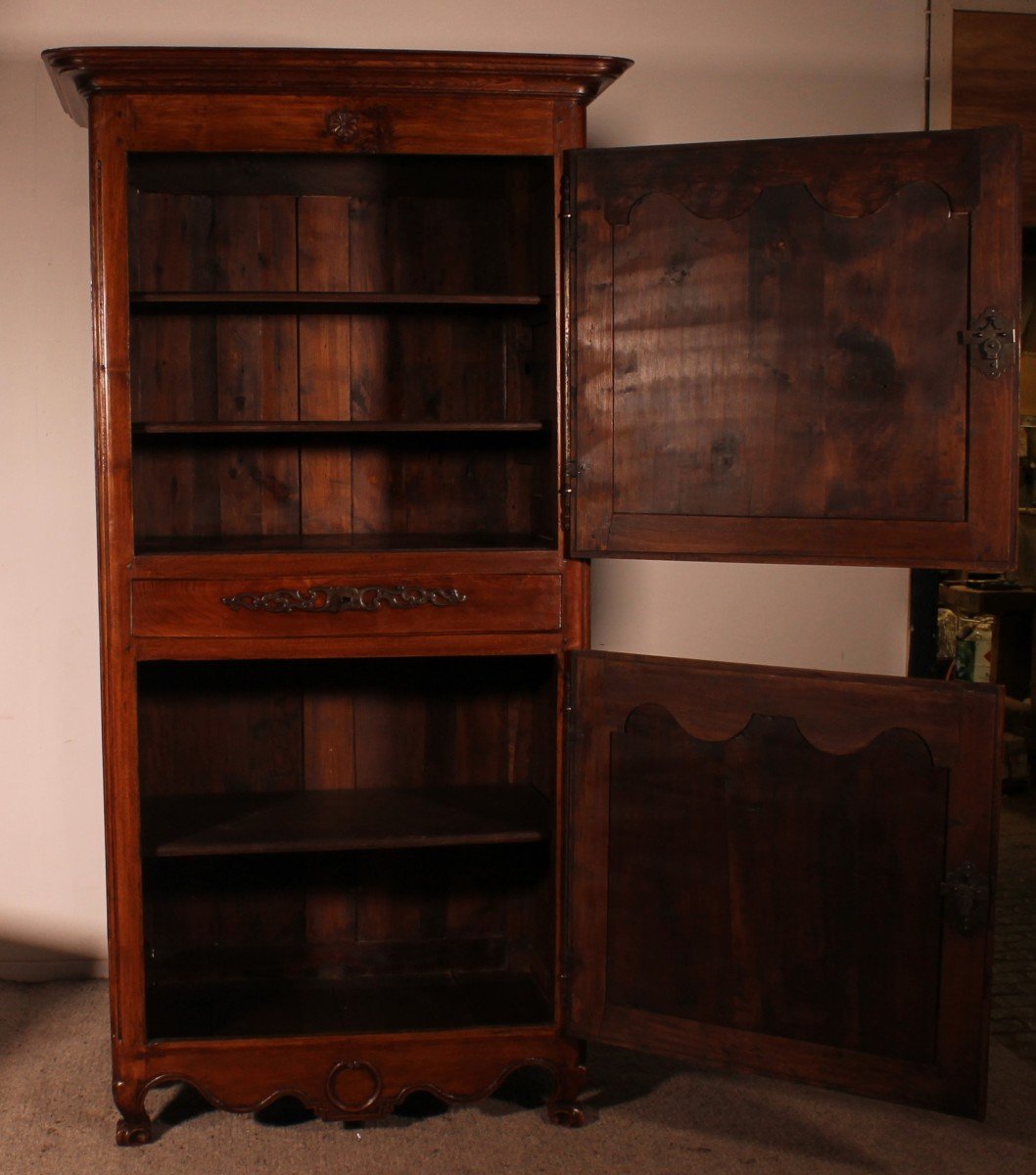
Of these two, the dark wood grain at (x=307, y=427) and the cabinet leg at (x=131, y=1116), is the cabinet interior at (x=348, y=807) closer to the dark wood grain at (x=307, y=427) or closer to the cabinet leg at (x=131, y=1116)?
the cabinet leg at (x=131, y=1116)

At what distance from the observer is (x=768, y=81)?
3.26m

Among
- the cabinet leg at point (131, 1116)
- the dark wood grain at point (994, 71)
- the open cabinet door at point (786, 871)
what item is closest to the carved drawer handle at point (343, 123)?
the open cabinet door at point (786, 871)

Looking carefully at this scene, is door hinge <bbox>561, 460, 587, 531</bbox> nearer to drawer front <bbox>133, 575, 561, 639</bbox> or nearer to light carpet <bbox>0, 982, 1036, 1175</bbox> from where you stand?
drawer front <bbox>133, 575, 561, 639</bbox>

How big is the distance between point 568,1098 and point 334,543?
1.26m

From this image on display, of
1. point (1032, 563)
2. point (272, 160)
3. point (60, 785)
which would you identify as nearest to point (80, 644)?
point (60, 785)

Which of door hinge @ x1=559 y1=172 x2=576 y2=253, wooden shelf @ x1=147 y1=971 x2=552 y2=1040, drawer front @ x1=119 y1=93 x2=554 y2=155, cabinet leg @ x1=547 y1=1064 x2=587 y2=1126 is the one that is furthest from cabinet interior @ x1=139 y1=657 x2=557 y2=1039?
drawer front @ x1=119 y1=93 x2=554 y2=155

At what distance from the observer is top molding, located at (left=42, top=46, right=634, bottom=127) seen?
237cm

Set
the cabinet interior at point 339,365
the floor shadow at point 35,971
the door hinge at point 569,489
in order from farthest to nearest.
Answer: the floor shadow at point 35,971
the cabinet interior at point 339,365
the door hinge at point 569,489

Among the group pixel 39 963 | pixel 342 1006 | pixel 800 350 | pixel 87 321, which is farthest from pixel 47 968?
pixel 800 350

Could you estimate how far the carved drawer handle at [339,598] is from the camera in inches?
98.3

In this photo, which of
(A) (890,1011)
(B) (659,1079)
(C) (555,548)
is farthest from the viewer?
(B) (659,1079)

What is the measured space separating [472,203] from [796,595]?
131 centimetres

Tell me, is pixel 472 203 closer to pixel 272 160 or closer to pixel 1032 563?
pixel 272 160

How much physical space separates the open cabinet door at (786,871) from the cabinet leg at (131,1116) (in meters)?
0.88
